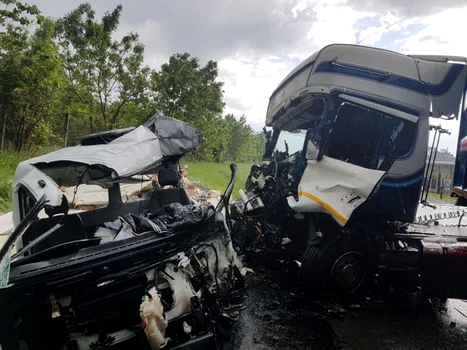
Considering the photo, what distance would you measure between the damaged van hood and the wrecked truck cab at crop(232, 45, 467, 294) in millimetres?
1663

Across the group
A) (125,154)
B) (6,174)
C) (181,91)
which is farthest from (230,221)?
(181,91)

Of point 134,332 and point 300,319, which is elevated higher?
point 134,332

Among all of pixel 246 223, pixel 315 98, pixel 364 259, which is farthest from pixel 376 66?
pixel 246 223

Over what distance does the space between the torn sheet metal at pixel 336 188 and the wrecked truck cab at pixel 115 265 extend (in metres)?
1.07

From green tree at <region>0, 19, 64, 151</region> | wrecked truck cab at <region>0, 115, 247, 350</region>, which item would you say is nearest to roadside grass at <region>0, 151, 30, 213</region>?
green tree at <region>0, 19, 64, 151</region>

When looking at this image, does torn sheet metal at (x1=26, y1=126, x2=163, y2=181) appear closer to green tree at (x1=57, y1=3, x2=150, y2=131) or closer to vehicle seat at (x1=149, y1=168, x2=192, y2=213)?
vehicle seat at (x1=149, y1=168, x2=192, y2=213)

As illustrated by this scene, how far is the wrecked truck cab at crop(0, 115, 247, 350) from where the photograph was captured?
2.00m

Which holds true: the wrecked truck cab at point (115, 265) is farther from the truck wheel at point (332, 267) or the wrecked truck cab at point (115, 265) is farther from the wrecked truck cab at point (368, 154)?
the wrecked truck cab at point (368, 154)

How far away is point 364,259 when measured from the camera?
13.2 ft

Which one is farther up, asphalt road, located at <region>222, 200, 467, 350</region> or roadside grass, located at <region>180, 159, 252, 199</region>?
roadside grass, located at <region>180, 159, 252, 199</region>

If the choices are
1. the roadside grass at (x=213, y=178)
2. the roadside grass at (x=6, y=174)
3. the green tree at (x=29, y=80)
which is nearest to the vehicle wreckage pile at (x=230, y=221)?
the roadside grass at (x=6, y=174)

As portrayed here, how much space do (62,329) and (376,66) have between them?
13.7 feet

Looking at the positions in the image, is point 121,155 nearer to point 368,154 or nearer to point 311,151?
point 311,151

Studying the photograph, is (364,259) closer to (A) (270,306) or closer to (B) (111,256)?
(A) (270,306)
